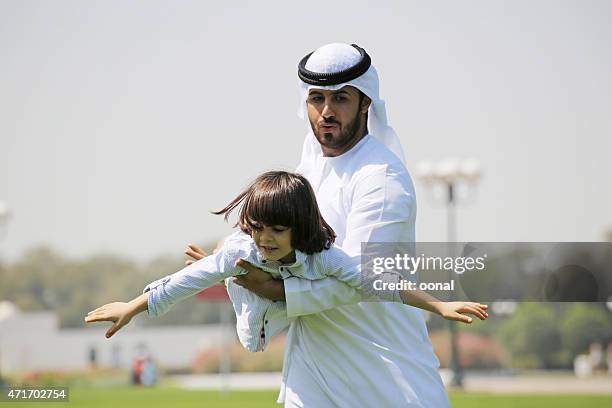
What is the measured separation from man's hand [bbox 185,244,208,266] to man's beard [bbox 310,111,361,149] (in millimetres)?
664

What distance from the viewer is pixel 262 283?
4453 mm

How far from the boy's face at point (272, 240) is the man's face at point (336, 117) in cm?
60

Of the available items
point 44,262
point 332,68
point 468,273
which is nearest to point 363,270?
point 332,68

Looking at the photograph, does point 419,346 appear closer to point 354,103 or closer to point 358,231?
point 358,231

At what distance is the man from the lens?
15.0 feet

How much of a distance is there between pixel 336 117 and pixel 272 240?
0.69 m

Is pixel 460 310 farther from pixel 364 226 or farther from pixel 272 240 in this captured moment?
pixel 272 240

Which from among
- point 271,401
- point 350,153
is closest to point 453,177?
point 271,401

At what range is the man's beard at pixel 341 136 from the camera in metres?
4.80

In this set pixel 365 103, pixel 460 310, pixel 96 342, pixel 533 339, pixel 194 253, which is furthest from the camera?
pixel 96 342

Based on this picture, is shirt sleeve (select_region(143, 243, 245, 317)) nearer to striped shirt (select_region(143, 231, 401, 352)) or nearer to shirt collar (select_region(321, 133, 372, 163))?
striped shirt (select_region(143, 231, 401, 352))

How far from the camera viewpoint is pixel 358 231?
14.9 ft

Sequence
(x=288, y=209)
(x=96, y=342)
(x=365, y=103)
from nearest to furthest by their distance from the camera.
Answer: (x=288, y=209) → (x=365, y=103) → (x=96, y=342)

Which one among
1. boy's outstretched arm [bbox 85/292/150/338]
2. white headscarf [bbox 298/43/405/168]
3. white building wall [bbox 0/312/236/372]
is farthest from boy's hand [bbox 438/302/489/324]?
white building wall [bbox 0/312/236/372]
